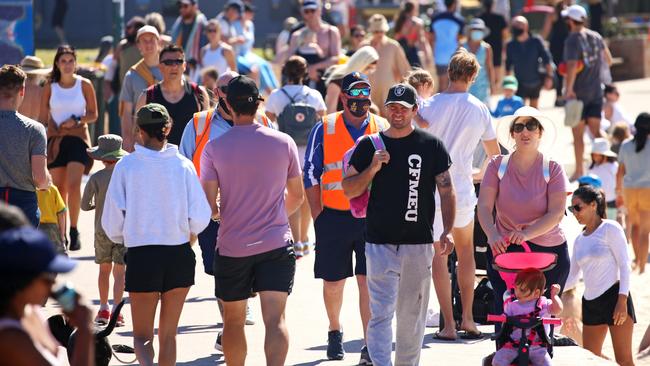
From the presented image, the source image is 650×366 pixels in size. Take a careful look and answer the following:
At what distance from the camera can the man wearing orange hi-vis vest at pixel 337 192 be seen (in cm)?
896

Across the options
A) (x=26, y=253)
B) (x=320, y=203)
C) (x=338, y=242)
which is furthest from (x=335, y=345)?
(x=26, y=253)

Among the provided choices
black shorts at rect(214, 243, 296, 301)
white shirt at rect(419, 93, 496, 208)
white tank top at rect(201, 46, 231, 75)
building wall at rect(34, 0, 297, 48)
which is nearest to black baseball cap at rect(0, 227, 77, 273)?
black shorts at rect(214, 243, 296, 301)

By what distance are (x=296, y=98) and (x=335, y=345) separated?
3541mm

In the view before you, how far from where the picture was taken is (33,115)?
12.7 meters

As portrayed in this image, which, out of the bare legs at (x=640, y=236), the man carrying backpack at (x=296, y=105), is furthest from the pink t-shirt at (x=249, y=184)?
the bare legs at (x=640, y=236)

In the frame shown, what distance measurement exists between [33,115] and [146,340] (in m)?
5.26

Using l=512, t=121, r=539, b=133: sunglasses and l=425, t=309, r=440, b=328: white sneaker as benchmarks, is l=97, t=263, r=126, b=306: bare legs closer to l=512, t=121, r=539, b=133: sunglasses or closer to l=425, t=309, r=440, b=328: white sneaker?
l=425, t=309, r=440, b=328: white sneaker

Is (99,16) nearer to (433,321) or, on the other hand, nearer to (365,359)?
(433,321)

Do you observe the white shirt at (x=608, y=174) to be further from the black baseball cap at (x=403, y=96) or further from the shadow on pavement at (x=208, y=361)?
the black baseball cap at (x=403, y=96)

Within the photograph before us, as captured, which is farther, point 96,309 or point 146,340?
point 96,309

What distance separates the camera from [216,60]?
1695cm

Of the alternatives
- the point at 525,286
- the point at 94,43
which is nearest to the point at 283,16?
the point at 94,43

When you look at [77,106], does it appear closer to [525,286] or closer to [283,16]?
[525,286]

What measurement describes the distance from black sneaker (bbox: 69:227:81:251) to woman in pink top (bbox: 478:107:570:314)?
16.7ft
